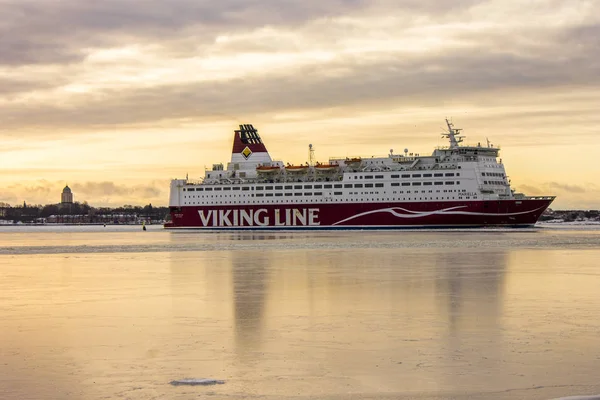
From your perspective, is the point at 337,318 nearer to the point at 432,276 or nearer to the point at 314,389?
the point at 314,389

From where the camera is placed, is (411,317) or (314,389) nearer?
(314,389)

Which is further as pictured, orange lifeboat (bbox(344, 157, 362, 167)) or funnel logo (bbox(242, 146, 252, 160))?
funnel logo (bbox(242, 146, 252, 160))

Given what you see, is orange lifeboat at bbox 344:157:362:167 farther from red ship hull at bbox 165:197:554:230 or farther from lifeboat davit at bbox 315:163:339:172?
red ship hull at bbox 165:197:554:230

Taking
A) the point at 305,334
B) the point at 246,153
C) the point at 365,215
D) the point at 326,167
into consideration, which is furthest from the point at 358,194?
the point at 305,334

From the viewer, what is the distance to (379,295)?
1588 cm

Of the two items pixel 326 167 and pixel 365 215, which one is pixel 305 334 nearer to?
pixel 365 215

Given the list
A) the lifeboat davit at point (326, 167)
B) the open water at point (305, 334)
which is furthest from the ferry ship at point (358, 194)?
the open water at point (305, 334)

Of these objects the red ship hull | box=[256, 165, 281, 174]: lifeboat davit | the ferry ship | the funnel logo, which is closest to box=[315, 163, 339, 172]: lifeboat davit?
the ferry ship

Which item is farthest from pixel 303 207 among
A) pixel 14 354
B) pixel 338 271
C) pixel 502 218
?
pixel 14 354

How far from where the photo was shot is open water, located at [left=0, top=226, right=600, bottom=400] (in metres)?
8.31

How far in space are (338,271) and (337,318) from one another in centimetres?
914

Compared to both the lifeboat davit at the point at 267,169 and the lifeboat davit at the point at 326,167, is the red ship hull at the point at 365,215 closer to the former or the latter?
the lifeboat davit at the point at 326,167

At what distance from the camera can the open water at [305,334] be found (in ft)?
27.3

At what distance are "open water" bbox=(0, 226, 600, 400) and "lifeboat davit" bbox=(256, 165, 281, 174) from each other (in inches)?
2405
